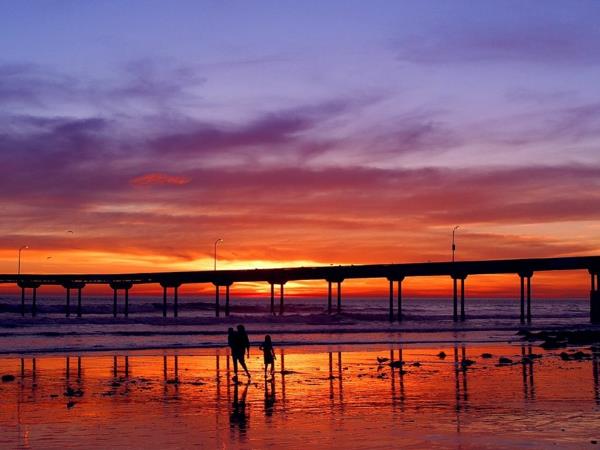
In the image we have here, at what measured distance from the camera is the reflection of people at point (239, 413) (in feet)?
58.9

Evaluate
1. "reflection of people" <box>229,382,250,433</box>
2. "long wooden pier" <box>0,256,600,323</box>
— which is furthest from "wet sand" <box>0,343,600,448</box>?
"long wooden pier" <box>0,256,600,323</box>

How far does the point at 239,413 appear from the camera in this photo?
19531 millimetres

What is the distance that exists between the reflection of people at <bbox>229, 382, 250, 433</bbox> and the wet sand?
0.03m

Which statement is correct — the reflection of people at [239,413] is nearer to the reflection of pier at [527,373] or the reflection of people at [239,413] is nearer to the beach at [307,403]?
the beach at [307,403]

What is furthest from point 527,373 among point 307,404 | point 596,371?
point 307,404

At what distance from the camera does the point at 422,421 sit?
59.4ft

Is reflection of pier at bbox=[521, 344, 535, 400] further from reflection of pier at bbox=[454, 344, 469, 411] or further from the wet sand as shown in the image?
reflection of pier at bbox=[454, 344, 469, 411]

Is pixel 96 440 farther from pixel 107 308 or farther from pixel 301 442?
pixel 107 308

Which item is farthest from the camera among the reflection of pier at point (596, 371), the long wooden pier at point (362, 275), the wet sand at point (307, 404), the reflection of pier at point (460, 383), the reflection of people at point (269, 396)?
the long wooden pier at point (362, 275)

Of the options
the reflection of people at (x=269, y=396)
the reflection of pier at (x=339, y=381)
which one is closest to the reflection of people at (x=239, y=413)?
the reflection of people at (x=269, y=396)

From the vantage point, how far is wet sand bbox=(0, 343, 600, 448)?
Answer: 16203 millimetres

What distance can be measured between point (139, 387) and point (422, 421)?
32.8ft

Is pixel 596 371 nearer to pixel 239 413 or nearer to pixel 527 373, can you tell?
pixel 527 373

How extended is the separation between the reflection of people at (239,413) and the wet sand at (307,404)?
0.03 m
